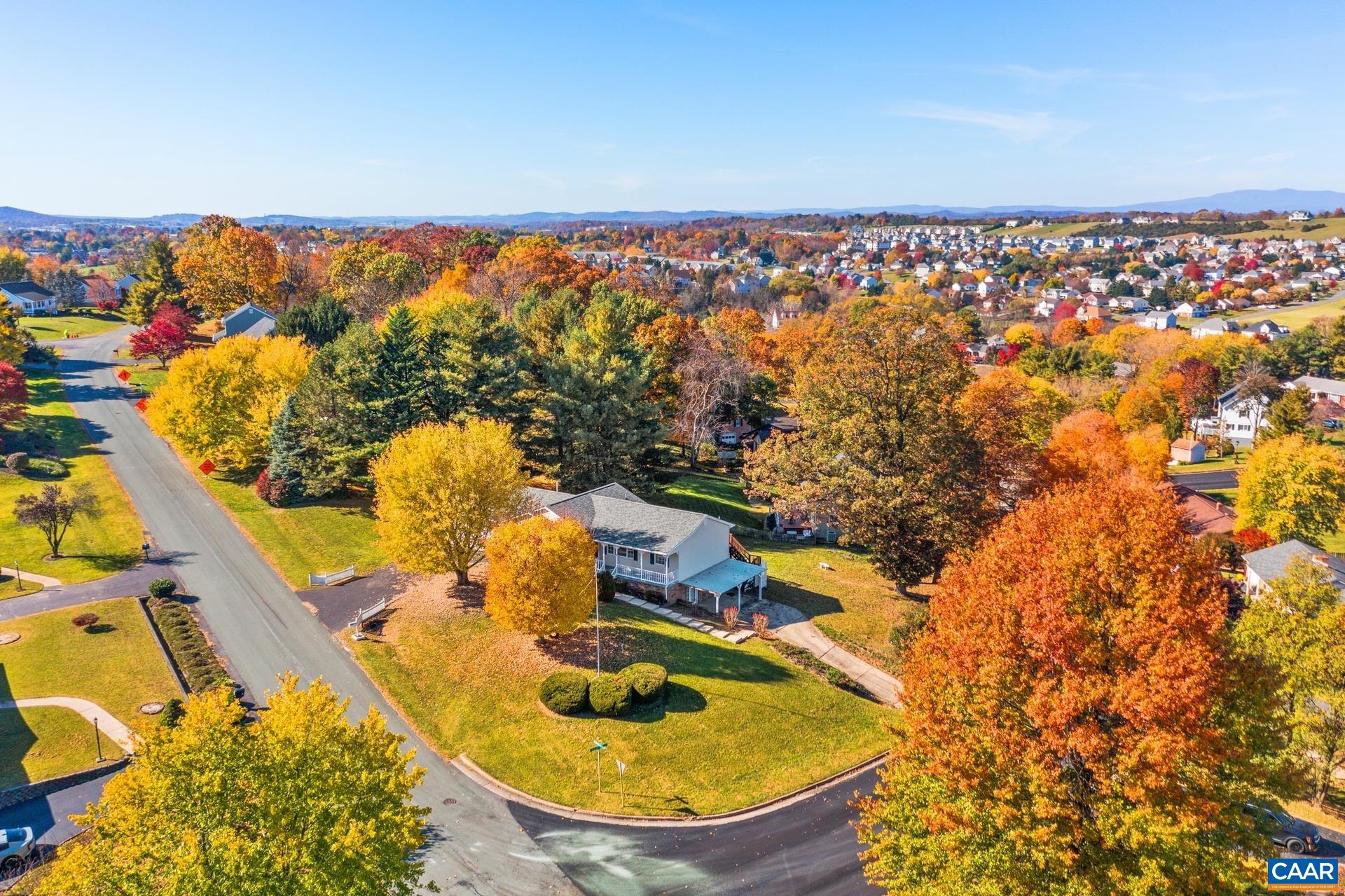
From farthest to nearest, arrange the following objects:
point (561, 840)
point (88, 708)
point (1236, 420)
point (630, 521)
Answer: point (1236, 420), point (630, 521), point (88, 708), point (561, 840)

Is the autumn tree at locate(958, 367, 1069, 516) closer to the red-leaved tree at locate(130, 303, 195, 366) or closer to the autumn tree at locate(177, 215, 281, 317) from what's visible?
the red-leaved tree at locate(130, 303, 195, 366)

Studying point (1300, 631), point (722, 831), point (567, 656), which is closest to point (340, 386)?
point (567, 656)

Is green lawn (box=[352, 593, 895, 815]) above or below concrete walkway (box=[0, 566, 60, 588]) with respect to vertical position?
below

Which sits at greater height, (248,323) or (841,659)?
Result: (248,323)

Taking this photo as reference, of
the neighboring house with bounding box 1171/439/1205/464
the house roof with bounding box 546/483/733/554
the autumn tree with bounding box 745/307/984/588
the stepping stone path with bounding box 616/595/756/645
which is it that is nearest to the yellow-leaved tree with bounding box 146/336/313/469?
the house roof with bounding box 546/483/733/554

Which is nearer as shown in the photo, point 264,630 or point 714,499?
point 264,630

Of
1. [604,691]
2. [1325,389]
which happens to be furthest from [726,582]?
[1325,389]

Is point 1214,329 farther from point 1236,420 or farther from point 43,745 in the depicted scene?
point 43,745
